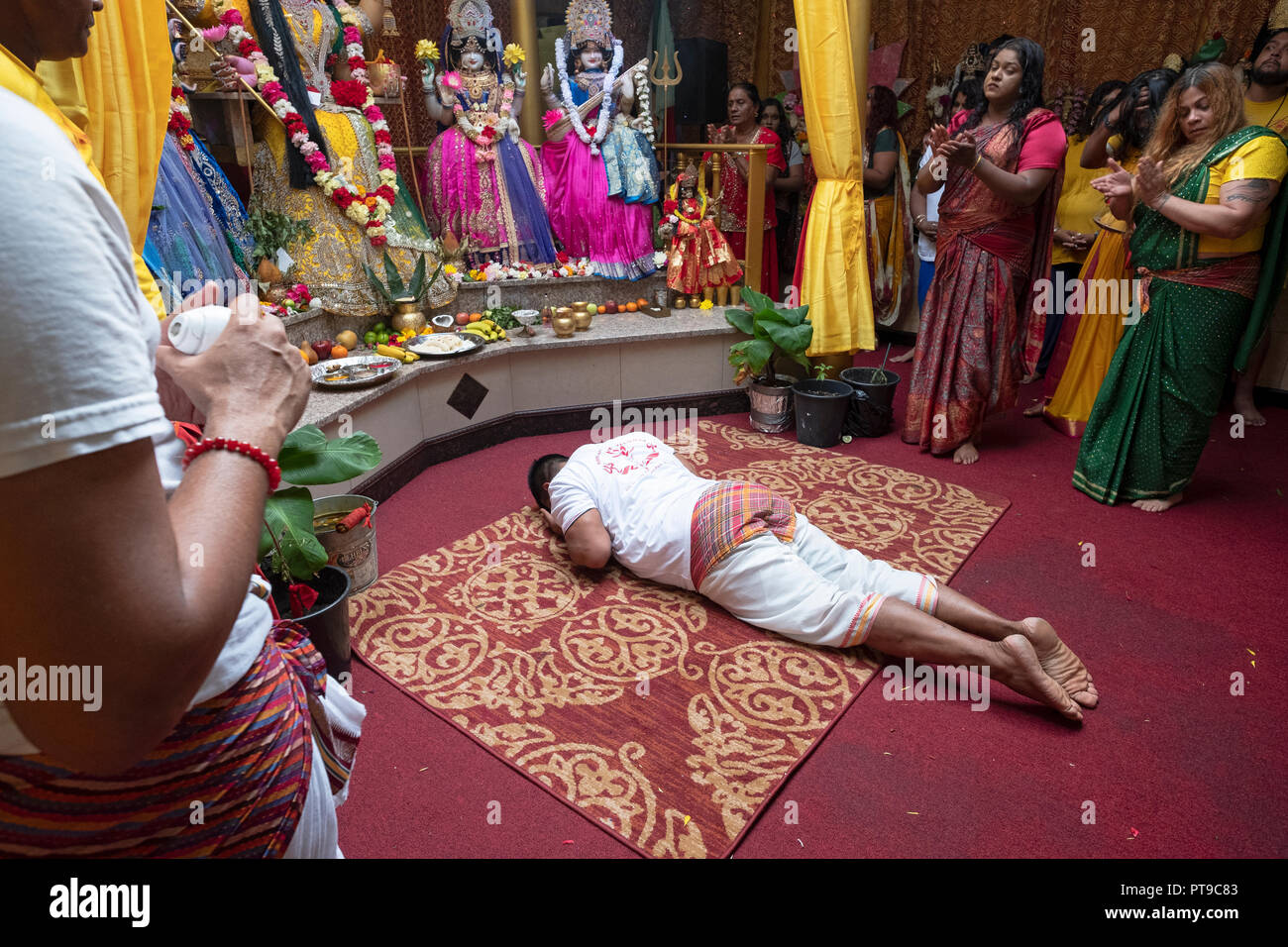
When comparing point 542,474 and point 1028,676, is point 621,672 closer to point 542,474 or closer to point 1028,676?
point 542,474

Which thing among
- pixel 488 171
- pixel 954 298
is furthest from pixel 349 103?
pixel 954 298

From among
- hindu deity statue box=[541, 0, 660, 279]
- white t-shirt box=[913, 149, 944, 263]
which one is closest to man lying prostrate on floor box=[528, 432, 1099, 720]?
hindu deity statue box=[541, 0, 660, 279]

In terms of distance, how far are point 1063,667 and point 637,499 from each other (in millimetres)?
1275

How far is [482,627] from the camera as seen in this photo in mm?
2332

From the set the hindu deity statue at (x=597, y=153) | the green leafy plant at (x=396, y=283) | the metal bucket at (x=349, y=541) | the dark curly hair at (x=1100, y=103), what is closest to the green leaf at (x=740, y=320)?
the hindu deity statue at (x=597, y=153)

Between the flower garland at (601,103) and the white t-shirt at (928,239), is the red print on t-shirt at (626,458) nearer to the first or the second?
the flower garland at (601,103)

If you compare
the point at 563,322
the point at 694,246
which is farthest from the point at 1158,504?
the point at 563,322

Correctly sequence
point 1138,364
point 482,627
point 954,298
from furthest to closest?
point 954,298, point 1138,364, point 482,627

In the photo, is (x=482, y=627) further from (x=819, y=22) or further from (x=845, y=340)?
(x=819, y=22)

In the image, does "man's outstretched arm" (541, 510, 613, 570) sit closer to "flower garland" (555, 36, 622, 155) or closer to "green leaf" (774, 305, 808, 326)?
"green leaf" (774, 305, 808, 326)

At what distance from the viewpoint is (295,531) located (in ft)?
5.90

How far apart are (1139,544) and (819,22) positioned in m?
2.74

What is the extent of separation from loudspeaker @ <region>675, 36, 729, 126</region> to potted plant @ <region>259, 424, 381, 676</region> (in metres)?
4.88

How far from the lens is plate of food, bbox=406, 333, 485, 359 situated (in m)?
3.46
